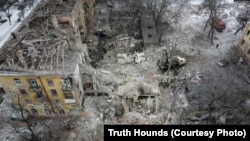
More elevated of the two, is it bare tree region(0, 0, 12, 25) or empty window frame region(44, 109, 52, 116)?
bare tree region(0, 0, 12, 25)

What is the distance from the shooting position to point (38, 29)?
3328cm

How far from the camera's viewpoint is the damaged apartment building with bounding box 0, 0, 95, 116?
27078 mm

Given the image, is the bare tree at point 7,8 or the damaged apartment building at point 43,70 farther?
the bare tree at point 7,8

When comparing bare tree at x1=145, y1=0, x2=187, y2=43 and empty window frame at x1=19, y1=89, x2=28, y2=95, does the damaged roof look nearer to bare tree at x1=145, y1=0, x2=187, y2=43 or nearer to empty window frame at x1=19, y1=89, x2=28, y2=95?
empty window frame at x1=19, y1=89, x2=28, y2=95

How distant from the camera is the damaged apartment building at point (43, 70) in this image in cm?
2708

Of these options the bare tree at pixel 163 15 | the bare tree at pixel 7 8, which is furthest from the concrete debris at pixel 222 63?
the bare tree at pixel 7 8

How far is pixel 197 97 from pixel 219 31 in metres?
22.3

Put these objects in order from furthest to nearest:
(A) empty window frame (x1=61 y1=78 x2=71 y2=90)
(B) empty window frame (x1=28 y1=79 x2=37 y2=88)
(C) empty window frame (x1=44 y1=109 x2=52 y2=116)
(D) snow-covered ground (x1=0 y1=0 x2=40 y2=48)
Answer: (D) snow-covered ground (x1=0 y1=0 x2=40 y2=48), (C) empty window frame (x1=44 y1=109 x2=52 y2=116), (B) empty window frame (x1=28 y1=79 x2=37 y2=88), (A) empty window frame (x1=61 y1=78 x2=71 y2=90)

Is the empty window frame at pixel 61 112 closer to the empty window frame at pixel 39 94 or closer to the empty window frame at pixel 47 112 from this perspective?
the empty window frame at pixel 47 112

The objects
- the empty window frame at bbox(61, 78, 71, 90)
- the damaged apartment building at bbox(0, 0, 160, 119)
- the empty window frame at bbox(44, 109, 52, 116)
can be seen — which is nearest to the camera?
the damaged apartment building at bbox(0, 0, 160, 119)

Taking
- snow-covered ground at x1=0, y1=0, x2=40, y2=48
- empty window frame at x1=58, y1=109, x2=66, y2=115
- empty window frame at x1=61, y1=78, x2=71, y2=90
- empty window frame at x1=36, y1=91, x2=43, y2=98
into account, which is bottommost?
empty window frame at x1=58, y1=109, x2=66, y2=115

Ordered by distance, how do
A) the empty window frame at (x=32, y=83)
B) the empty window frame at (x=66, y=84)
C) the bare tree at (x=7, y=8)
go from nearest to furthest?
1. the empty window frame at (x=66, y=84)
2. the empty window frame at (x=32, y=83)
3. the bare tree at (x=7, y=8)

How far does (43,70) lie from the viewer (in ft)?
88.5

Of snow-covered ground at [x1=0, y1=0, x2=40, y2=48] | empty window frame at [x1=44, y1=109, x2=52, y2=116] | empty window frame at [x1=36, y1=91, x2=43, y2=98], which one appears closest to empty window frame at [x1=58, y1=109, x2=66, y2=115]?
empty window frame at [x1=44, y1=109, x2=52, y2=116]
